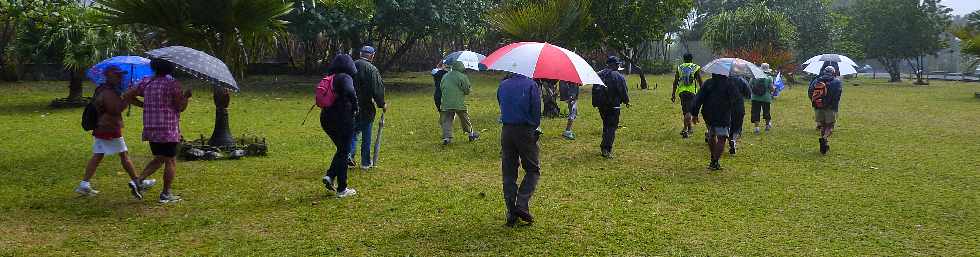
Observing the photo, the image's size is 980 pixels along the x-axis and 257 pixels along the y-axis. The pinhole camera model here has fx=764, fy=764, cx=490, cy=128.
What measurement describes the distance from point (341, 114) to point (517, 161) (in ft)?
5.98

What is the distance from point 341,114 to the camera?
7055mm

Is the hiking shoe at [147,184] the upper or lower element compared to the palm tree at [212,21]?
lower

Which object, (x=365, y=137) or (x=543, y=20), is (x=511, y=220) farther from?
(x=543, y=20)

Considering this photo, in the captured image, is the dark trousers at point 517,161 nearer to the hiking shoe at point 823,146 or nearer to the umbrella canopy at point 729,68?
the umbrella canopy at point 729,68

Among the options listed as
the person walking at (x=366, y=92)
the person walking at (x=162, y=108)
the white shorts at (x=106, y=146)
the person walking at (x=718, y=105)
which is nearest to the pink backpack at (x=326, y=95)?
the person walking at (x=162, y=108)

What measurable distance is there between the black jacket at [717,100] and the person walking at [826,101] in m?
2.48

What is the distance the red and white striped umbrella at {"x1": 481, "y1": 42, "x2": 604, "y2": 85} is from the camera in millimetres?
6238

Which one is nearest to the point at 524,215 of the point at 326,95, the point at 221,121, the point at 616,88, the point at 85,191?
the point at 326,95

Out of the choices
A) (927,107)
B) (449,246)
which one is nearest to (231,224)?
(449,246)

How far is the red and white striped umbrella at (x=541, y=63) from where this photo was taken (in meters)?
6.24

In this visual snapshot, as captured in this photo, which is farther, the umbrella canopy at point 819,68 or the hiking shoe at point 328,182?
the umbrella canopy at point 819,68

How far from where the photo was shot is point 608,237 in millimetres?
6016

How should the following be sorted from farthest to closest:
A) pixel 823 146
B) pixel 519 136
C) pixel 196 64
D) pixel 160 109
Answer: pixel 823 146 < pixel 196 64 < pixel 160 109 < pixel 519 136

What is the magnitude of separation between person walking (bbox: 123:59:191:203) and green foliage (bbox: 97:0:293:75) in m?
2.95
